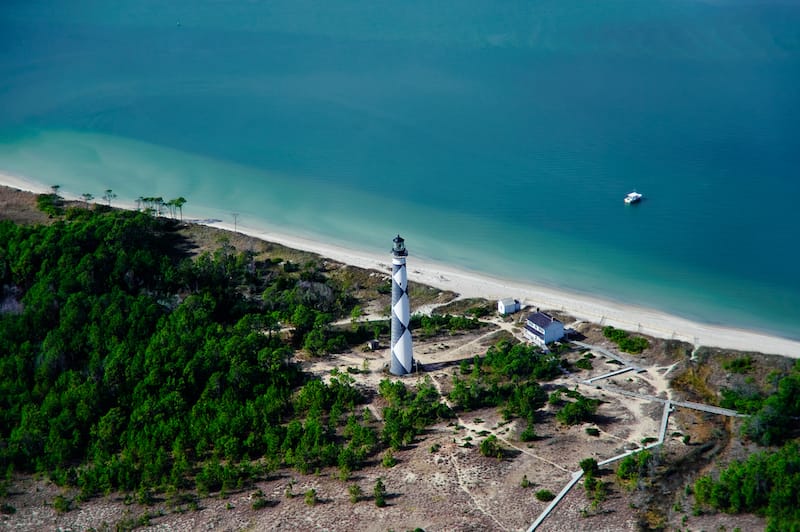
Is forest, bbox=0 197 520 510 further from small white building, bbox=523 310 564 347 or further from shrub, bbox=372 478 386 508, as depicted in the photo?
small white building, bbox=523 310 564 347

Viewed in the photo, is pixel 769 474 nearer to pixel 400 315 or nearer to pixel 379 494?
pixel 379 494

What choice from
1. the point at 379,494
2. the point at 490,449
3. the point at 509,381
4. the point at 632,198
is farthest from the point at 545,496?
the point at 632,198

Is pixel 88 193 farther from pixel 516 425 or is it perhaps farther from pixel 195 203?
pixel 516 425

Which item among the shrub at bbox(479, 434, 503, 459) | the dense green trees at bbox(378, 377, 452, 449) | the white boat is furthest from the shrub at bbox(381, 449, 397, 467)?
the white boat

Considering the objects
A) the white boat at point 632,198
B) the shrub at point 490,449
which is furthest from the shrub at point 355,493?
the white boat at point 632,198

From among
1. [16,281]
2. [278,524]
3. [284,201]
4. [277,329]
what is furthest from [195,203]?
[278,524]

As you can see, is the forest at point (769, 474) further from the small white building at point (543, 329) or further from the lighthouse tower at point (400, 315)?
the lighthouse tower at point (400, 315)
